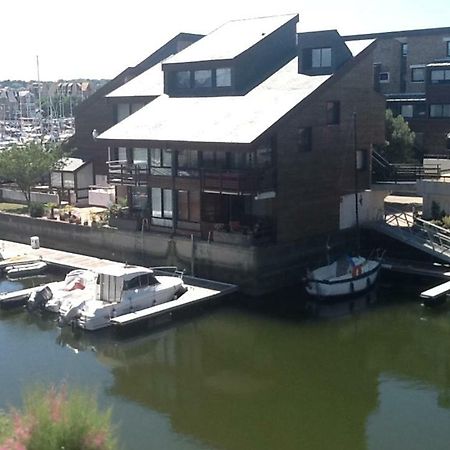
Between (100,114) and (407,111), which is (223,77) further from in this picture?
(407,111)

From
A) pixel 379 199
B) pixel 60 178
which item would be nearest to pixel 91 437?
pixel 379 199

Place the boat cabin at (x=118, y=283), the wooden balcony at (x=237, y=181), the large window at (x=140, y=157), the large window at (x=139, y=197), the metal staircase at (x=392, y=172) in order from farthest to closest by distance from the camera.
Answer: the metal staircase at (x=392, y=172) < the large window at (x=139, y=197) < the large window at (x=140, y=157) < the wooden balcony at (x=237, y=181) < the boat cabin at (x=118, y=283)

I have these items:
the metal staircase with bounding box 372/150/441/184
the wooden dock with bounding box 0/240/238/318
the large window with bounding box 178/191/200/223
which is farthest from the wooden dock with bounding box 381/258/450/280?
the large window with bounding box 178/191/200/223

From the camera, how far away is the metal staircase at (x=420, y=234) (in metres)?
34.9

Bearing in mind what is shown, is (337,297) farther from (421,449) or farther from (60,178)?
(60,178)

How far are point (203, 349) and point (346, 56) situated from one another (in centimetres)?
1839

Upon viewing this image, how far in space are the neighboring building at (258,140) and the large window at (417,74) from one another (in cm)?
2331

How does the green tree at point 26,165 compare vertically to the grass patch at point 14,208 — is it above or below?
above

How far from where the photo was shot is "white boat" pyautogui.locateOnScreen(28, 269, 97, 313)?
30.8 m

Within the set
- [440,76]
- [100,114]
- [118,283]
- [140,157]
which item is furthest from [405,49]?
[118,283]

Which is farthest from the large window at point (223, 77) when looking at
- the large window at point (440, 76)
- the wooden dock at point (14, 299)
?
the large window at point (440, 76)

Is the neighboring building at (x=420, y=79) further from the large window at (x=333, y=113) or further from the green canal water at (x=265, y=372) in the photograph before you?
the green canal water at (x=265, y=372)

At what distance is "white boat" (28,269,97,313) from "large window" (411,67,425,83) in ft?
132

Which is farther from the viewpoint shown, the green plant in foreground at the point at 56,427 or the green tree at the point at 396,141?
the green tree at the point at 396,141
